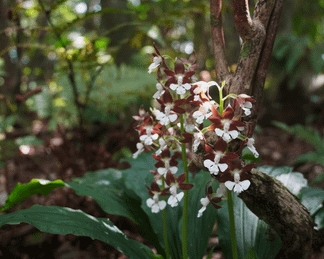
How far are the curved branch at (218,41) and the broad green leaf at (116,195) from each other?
30.0 inches

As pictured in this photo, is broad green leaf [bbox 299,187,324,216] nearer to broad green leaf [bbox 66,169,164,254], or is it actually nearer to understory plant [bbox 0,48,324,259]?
understory plant [bbox 0,48,324,259]

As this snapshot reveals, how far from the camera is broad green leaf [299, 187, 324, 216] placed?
126cm

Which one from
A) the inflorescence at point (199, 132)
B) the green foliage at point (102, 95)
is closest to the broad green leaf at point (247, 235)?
the inflorescence at point (199, 132)

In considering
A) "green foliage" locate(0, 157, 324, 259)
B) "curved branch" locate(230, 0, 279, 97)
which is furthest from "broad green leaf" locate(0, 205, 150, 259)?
"curved branch" locate(230, 0, 279, 97)

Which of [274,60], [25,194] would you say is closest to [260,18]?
[25,194]

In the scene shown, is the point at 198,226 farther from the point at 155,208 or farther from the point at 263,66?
the point at 263,66

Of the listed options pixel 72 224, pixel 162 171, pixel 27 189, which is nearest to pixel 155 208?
pixel 162 171

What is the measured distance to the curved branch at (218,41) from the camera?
1.05 meters

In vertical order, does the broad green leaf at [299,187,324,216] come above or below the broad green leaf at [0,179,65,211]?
below

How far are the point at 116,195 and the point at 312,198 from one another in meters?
1.04

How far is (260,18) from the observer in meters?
1.03

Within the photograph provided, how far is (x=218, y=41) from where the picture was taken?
1.07 metres

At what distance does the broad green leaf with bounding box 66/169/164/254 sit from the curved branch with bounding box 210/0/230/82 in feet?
2.50

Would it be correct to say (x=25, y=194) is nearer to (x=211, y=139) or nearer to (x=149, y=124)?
(x=149, y=124)
